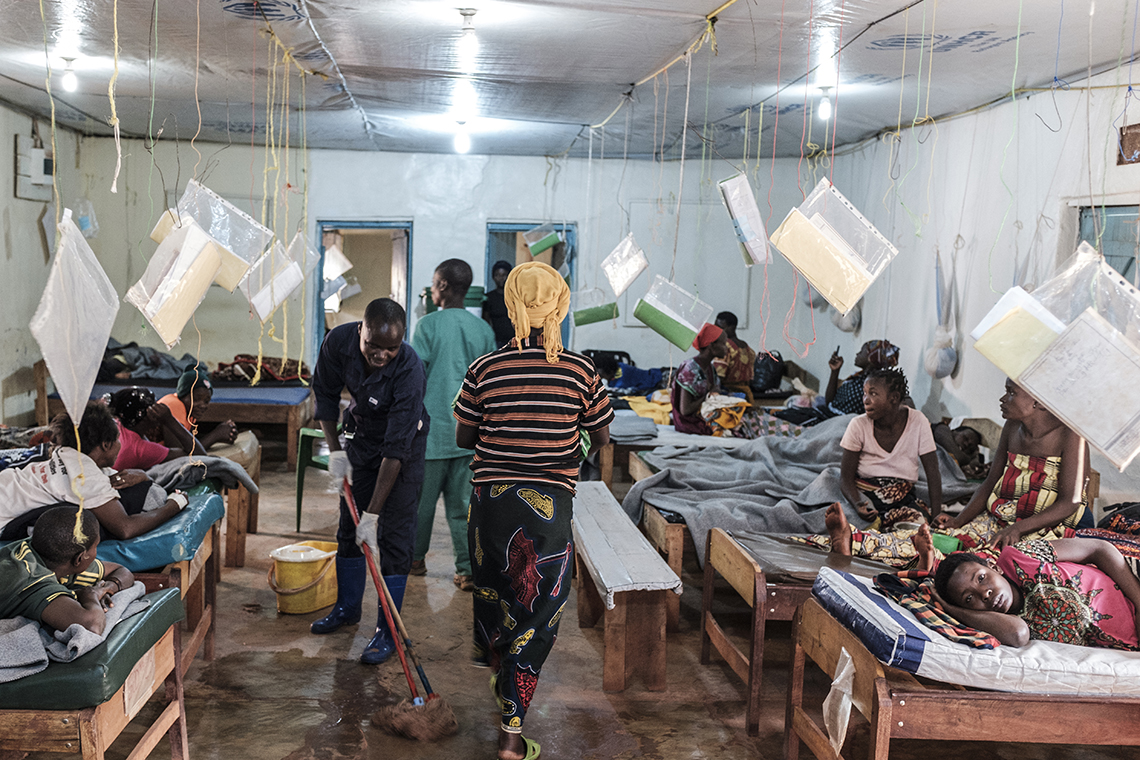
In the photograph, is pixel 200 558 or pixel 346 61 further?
pixel 346 61

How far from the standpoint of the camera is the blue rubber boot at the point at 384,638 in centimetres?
362

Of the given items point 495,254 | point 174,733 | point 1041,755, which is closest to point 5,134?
point 495,254

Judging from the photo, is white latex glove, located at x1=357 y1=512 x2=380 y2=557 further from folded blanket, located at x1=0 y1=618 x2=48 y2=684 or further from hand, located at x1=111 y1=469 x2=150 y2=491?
folded blanket, located at x1=0 y1=618 x2=48 y2=684

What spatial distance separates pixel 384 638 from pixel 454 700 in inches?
17.5

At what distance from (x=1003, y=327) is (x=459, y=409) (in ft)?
5.48

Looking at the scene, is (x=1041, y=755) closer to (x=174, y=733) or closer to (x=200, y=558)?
(x=174, y=733)

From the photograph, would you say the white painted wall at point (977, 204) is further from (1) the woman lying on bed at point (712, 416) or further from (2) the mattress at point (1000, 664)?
(2) the mattress at point (1000, 664)

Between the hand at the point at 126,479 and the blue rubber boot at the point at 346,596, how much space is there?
87 centimetres

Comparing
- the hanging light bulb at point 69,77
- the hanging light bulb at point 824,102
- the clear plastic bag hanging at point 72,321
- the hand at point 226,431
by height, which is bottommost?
the hand at point 226,431

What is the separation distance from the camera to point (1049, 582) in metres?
2.83

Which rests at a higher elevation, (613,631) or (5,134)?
(5,134)

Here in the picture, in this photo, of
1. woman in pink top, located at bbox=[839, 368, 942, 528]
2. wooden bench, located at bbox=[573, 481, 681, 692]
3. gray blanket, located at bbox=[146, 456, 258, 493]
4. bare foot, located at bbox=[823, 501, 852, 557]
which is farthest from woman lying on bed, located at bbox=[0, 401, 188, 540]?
woman in pink top, located at bbox=[839, 368, 942, 528]

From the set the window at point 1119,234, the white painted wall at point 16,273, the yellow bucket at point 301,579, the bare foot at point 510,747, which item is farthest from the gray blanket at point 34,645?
the white painted wall at point 16,273

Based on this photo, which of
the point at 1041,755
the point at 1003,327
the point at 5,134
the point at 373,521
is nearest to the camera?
the point at 1003,327
